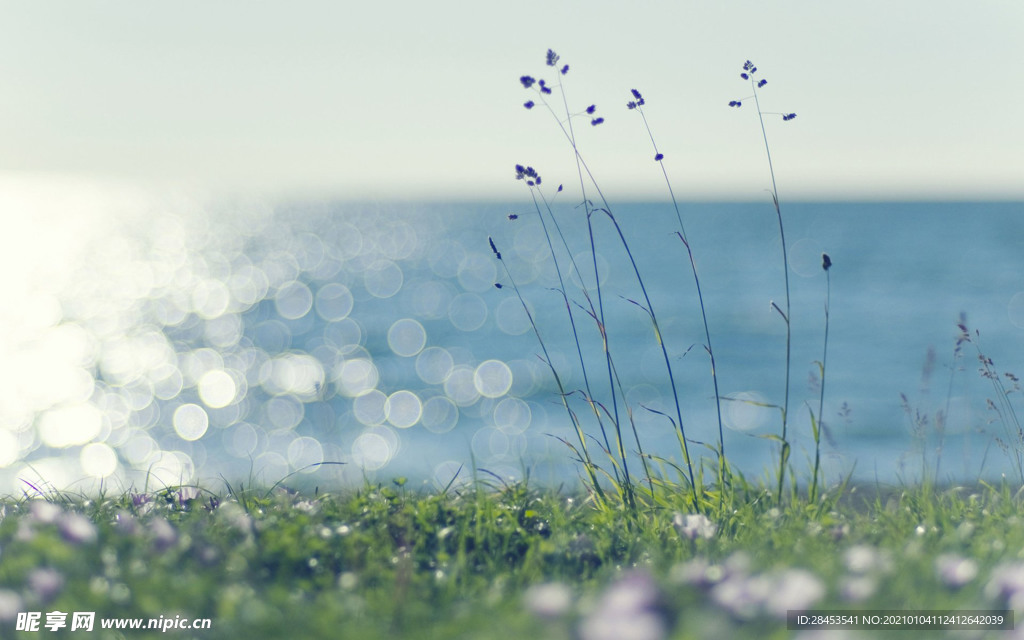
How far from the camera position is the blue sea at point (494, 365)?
10828 mm

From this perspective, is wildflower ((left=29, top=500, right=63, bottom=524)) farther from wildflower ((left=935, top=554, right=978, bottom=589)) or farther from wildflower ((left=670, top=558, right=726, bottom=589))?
wildflower ((left=935, top=554, right=978, bottom=589))

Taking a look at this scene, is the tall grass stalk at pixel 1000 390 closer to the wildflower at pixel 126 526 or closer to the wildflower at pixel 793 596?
the wildflower at pixel 793 596

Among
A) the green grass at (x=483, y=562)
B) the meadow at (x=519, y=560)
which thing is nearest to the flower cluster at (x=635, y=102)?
the meadow at (x=519, y=560)

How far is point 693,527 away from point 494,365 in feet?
80.3

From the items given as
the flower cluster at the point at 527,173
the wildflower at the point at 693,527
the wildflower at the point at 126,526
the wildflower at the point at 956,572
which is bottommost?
the wildflower at the point at 693,527

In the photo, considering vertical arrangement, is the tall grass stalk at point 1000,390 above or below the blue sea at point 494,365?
above

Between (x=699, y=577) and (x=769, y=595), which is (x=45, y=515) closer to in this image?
(x=699, y=577)

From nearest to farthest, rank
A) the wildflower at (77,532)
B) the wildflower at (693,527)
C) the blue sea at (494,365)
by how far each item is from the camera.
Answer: the wildflower at (77,532), the wildflower at (693,527), the blue sea at (494,365)

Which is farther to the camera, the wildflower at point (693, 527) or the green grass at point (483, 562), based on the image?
the wildflower at point (693, 527)

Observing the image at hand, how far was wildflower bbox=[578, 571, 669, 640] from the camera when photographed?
4.81 feet

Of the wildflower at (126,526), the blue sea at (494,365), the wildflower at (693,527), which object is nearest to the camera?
the wildflower at (126,526)

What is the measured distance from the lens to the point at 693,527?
244 centimetres

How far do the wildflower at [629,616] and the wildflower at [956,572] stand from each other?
68cm

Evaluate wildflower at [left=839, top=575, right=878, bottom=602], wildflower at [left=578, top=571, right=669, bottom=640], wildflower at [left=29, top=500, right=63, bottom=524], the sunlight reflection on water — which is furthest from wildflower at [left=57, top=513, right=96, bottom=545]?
wildflower at [left=839, top=575, right=878, bottom=602]
